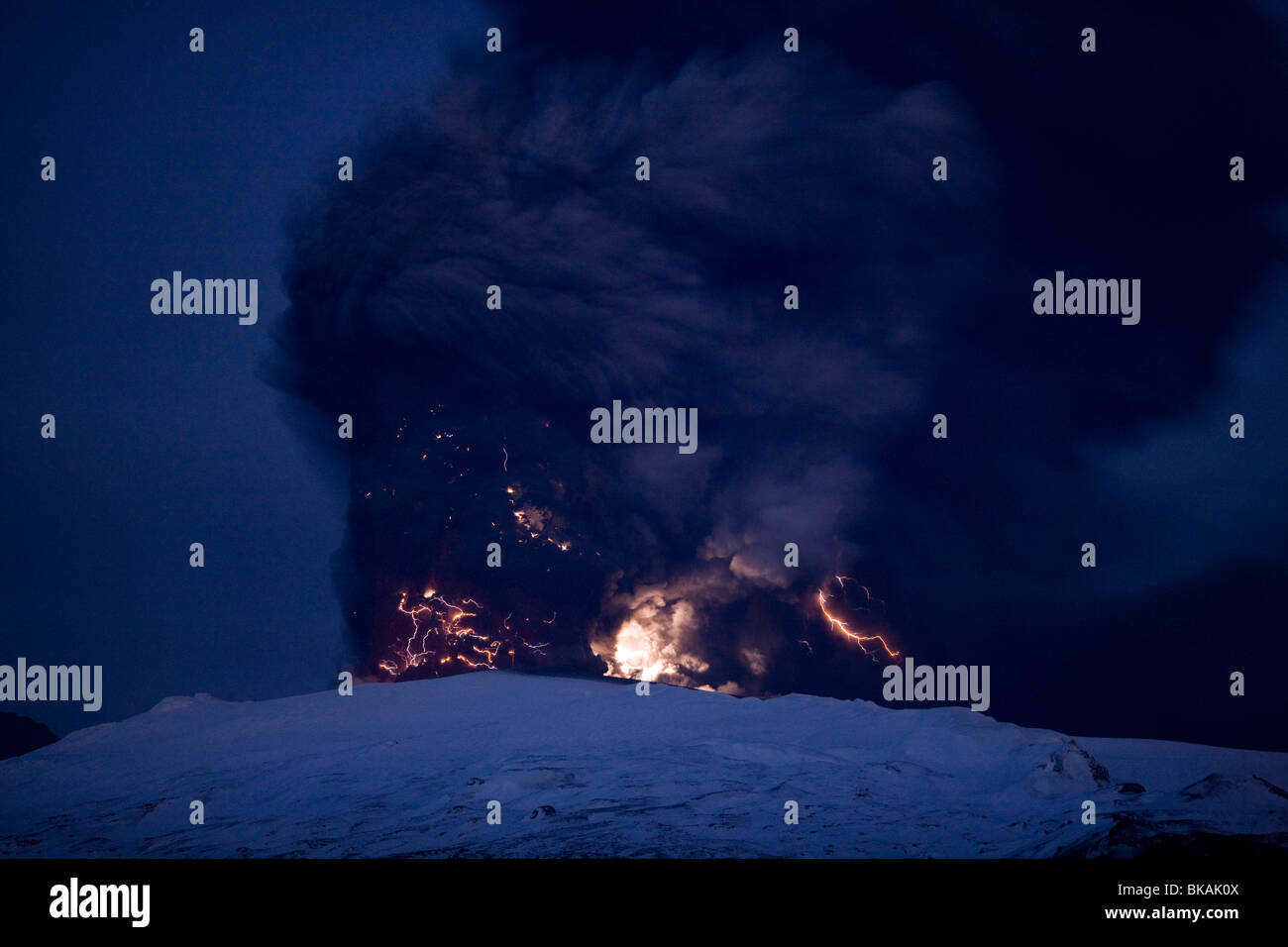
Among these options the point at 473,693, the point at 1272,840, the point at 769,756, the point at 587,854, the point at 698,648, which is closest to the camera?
the point at 1272,840

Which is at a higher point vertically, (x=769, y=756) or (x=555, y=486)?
(x=555, y=486)

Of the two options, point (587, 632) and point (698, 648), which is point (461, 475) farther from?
point (698, 648)

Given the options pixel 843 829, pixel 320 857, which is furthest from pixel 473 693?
pixel 843 829

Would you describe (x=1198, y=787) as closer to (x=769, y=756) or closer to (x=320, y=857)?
(x=769, y=756)

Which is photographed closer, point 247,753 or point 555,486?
point 247,753
